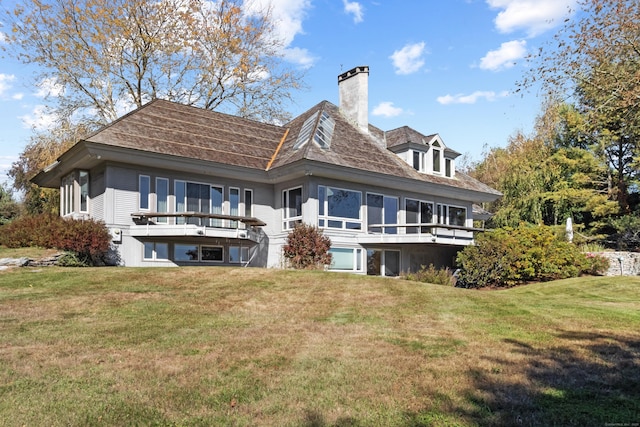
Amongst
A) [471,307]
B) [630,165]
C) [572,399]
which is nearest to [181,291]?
[471,307]

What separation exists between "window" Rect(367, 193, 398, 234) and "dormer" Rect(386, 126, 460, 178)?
112 inches

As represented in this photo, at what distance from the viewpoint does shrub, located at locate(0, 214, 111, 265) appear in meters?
17.7

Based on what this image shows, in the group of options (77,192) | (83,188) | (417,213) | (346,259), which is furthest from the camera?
(417,213)

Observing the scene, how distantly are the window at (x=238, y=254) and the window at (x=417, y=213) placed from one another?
28.0 feet

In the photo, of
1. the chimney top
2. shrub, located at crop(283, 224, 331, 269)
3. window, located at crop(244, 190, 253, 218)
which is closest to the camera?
shrub, located at crop(283, 224, 331, 269)

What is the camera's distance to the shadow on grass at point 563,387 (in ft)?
17.6

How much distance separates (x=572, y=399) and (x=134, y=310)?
8.78 meters

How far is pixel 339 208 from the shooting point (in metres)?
23.2

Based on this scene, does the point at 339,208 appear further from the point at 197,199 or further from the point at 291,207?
the point at 197,199

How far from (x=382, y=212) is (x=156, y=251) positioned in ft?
35.3

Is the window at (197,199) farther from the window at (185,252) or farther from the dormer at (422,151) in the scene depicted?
the dormer at (422,151)

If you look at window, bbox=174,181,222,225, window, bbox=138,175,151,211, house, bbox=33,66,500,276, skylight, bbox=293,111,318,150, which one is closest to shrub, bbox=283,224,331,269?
house, bbox=33,66,500,276

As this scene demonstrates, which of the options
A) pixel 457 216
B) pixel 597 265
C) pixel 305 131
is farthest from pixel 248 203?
pixel 597 265

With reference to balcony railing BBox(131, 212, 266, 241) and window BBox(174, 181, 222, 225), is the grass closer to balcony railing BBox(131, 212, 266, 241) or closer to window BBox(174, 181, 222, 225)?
balcony railing BBox(131, 212, 266, 241)
